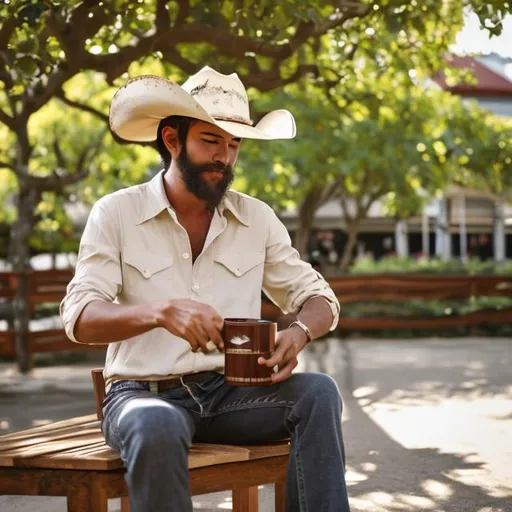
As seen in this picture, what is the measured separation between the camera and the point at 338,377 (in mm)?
12492

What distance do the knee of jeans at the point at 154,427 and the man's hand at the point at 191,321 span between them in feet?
0.75

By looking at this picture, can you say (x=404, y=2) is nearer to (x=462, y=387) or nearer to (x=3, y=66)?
(x=3, y=66)

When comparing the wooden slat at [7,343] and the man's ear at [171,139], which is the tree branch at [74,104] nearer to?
the wooden slat at [7,343]

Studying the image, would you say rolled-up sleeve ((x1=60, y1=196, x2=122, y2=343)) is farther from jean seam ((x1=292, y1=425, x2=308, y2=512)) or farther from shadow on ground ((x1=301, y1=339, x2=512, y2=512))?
shadow on ground ((x1=301, y1=339, x2=512, y2=512))

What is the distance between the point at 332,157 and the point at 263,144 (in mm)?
1611

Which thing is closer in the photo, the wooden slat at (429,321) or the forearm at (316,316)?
the forearm at (316,316)

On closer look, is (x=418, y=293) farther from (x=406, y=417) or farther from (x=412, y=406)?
(x=406, y=417)

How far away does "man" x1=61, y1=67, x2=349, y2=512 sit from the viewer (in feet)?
11.7

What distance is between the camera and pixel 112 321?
12.2ft

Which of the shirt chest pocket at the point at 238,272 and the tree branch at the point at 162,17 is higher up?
the tree branch at the point at 162,17

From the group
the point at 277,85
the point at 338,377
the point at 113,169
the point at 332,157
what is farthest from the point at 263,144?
the point at 277,85

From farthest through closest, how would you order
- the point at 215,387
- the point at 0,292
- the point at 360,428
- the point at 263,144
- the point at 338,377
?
the point at 263,144
the point at 0,292
the point at 338,377
the point at 360,428
the point at 215,387

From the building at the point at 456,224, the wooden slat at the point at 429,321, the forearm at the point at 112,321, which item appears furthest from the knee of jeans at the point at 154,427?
the building at the point at 456,224

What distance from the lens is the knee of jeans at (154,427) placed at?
3459 millimetres
